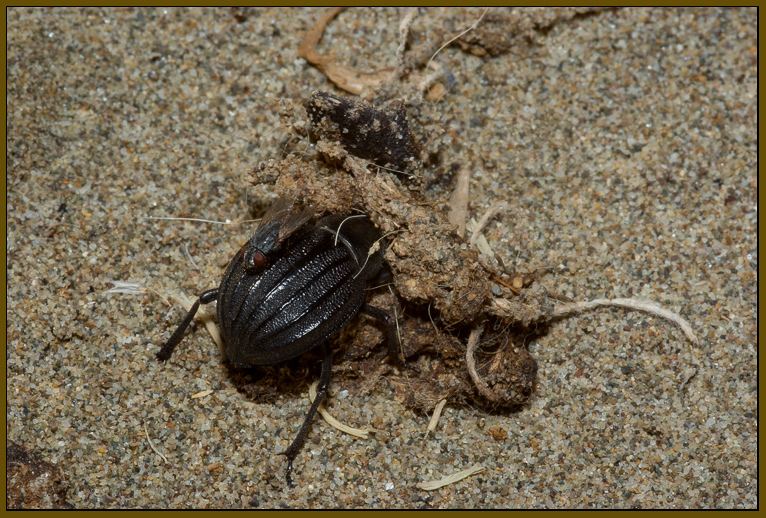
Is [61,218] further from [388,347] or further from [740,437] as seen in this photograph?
[740,437]

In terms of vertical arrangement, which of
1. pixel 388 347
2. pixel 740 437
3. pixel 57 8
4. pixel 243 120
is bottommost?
pixel 740 437

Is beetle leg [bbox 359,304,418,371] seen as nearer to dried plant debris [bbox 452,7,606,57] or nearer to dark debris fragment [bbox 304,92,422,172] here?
dark debris fragment [bbox 304,92,422,172]

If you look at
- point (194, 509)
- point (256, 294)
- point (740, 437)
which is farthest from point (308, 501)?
point (740, 437)

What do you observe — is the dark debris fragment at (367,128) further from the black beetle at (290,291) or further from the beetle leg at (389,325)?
the beetle leg at (389,325)

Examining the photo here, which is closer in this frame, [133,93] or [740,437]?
[740,437]

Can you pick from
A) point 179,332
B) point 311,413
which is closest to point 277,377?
point 311,413

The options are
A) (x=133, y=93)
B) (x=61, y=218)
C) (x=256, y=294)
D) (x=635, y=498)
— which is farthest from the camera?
(x=133, y=93)

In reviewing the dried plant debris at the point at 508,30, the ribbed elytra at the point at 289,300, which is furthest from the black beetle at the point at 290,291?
the dried plant debris at the point at 508,30
